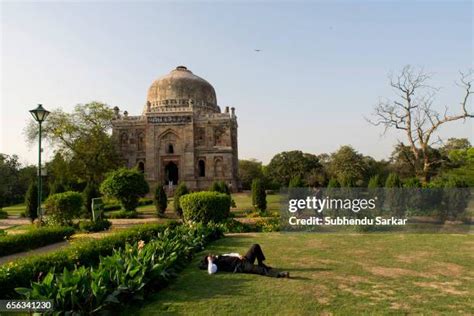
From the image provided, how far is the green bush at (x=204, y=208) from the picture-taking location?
1433 centimetres

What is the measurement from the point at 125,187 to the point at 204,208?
350 inches

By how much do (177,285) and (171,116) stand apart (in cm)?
3295

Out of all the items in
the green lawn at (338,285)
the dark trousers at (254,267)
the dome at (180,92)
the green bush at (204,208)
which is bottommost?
the green lawn at (338,285)

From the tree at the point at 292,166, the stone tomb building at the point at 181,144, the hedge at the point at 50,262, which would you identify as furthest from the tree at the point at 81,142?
the hedge at the point at 50,262

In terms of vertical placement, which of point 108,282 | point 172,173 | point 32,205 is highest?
point 172,173

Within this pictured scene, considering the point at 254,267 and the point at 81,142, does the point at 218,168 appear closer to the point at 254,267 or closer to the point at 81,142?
the point at 81,142

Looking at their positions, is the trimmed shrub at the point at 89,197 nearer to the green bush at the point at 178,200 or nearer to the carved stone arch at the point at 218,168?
the green bush at the point at 178,200

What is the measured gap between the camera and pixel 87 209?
2173 centimetres

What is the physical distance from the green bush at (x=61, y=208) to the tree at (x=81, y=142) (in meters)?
16.8

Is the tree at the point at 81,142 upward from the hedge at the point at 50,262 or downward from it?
upward

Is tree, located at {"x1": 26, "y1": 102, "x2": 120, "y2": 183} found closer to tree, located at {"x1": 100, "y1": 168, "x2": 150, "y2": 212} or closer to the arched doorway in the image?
the arched doorway

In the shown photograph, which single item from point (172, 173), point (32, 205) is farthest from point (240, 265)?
point (172, 173)

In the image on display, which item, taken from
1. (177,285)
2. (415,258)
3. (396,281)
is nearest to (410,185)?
(415,258)

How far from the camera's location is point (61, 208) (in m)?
16.3
